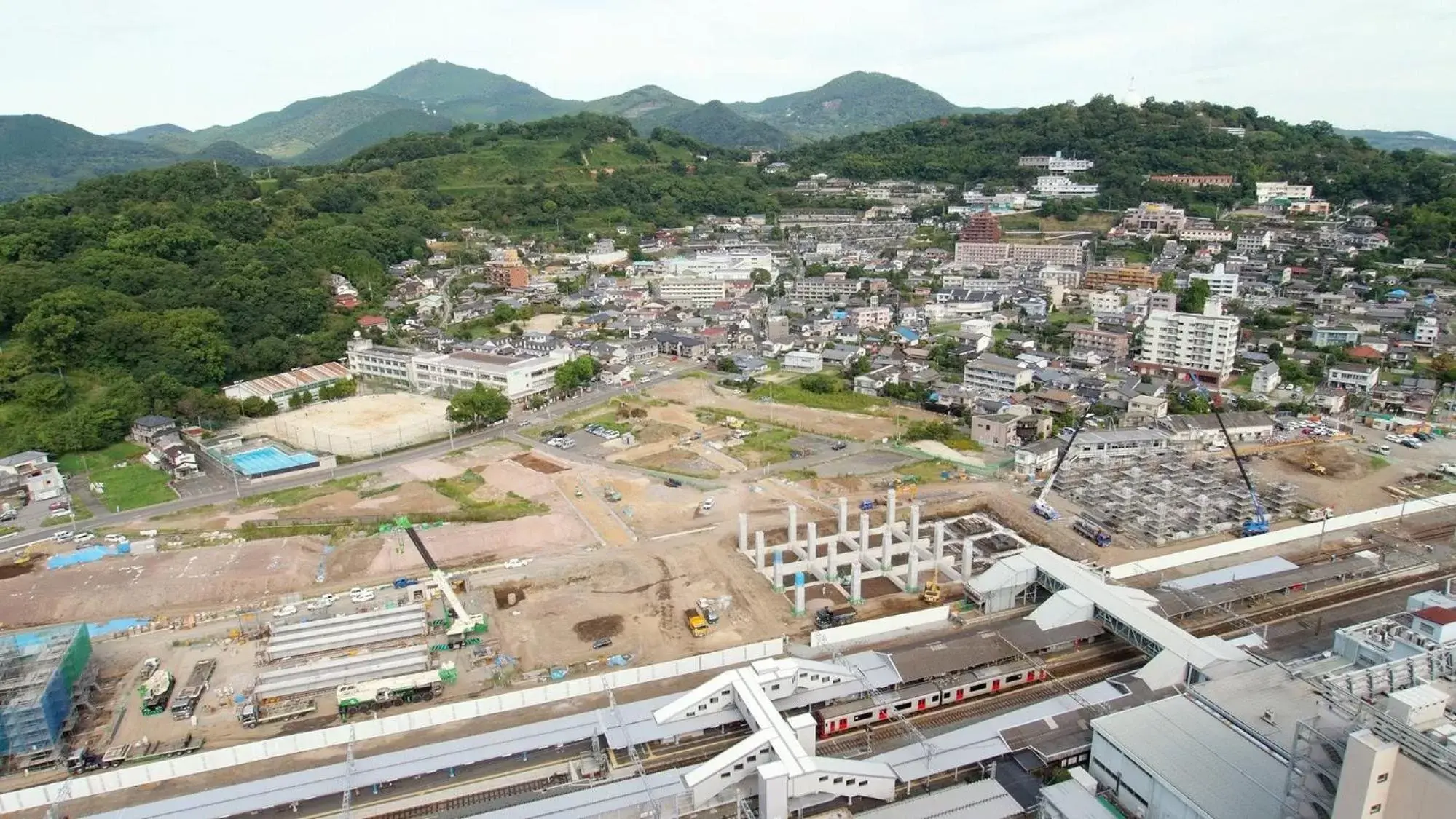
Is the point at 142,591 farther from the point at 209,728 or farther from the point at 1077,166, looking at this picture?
the point at 1077,166

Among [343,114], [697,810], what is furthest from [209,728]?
[343,114]

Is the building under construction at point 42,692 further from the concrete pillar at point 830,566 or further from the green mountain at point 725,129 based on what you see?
the green mountain at point 725,129

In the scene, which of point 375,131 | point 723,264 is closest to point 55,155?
point 375,131

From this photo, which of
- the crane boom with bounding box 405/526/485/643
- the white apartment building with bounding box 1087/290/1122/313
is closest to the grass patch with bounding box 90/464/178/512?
the crane boom with bounding box 405/526/485/643

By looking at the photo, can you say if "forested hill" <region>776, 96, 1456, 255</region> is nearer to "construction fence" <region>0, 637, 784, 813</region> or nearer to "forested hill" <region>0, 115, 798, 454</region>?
"forested hill" <region>0, 115, 798, 454</region>

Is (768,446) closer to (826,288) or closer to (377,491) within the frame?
(377,491)

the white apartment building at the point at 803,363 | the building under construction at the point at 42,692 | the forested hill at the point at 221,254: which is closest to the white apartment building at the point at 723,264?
the forested hill at the point at 221,254
